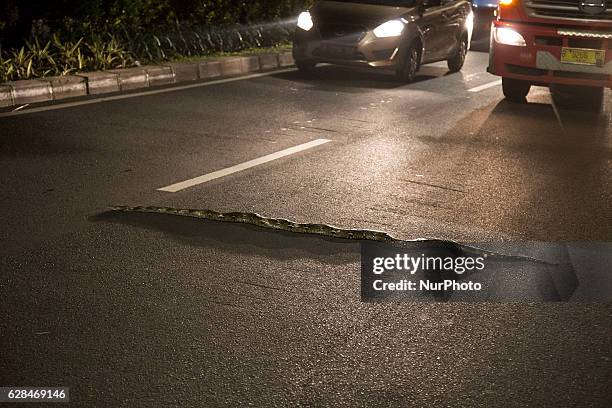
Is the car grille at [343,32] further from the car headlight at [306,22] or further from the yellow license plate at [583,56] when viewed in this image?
the yellow license plate at [583,56]

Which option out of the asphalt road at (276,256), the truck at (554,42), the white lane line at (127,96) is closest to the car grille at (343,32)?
the white lane line at (127,96)

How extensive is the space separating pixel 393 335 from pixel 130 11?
10.6 m

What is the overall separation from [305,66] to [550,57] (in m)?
3.91

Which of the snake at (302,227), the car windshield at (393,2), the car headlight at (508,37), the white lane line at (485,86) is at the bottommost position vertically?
the white lane line at (485,86)

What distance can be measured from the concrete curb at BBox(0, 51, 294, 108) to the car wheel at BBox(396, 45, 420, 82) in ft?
6.78

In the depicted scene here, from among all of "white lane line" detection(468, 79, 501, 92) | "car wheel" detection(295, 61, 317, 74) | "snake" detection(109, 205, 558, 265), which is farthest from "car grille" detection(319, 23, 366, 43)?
"snake" detection(109, 205, 558, 265)

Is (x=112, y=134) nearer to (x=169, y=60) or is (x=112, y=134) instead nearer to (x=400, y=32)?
(x=169, y=60)

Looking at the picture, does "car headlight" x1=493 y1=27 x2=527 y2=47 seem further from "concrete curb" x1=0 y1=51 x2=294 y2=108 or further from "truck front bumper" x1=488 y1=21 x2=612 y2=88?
"concrete curb" x1=0 y1=51 x2=294 y2=108

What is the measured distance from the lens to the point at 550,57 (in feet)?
41.4

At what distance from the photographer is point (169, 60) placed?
14625 mm

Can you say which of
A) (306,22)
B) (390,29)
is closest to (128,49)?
(306,22)

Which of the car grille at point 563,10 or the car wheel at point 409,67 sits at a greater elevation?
the car grille at point 563,10

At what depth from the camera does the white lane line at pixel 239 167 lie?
772 centimetres

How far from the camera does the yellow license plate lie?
1241cm
